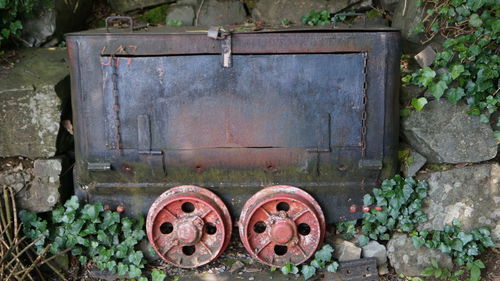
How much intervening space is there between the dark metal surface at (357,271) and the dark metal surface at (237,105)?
0.61m

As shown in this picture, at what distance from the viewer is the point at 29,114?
11.4 ft

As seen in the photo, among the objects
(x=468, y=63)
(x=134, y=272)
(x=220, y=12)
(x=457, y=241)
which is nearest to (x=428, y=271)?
(x=457, y=241)

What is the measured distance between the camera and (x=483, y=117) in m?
3.43

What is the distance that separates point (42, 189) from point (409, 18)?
119 inches

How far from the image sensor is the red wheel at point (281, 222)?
3359 millimetres

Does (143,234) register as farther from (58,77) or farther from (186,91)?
(58,77)

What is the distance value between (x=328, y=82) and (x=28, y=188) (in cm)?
226

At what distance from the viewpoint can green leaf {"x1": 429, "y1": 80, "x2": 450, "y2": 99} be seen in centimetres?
339

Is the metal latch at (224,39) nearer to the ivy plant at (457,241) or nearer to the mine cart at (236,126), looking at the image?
the mine cart at (236,126)

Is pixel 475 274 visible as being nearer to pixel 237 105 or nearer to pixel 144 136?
pixel 237 105

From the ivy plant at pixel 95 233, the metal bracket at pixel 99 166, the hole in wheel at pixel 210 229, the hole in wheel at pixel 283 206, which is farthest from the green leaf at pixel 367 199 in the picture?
the metal bracket at pixel 99 166

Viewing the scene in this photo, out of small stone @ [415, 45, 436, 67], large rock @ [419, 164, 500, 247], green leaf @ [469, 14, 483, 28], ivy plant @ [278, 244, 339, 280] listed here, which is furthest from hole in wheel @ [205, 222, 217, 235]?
green leaf @ [469, 14, 483, 28]

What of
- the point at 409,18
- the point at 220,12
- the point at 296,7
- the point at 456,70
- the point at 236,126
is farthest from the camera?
the point at 220,12

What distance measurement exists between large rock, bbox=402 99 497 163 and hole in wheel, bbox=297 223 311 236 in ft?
3.38
